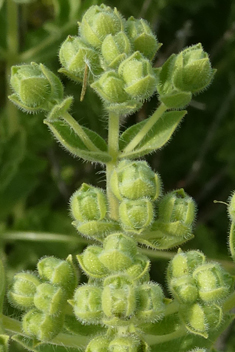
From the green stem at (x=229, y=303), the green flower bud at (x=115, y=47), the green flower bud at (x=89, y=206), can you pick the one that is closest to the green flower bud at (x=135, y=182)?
the green flower bud at (x=89, y=206)

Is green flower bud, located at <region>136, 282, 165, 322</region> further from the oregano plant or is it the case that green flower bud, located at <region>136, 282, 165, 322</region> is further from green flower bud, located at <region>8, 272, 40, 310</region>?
green flower bud, located at <region>8, 272, 40, 310</region>

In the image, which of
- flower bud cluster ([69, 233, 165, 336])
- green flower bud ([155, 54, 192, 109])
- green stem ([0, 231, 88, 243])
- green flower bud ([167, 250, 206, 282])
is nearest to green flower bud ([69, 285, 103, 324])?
flower bud cluster ([69, 233, 165, 336])

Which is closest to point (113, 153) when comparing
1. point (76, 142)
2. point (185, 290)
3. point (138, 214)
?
point (76, 142)

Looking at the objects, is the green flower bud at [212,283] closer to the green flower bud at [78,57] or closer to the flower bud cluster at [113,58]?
the flower bud cluster at [113,58]

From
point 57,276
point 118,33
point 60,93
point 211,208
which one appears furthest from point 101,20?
point 211,208

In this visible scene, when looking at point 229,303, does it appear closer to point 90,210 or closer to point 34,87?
point 90,210

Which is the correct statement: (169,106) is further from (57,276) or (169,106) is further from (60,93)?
(57,276)
